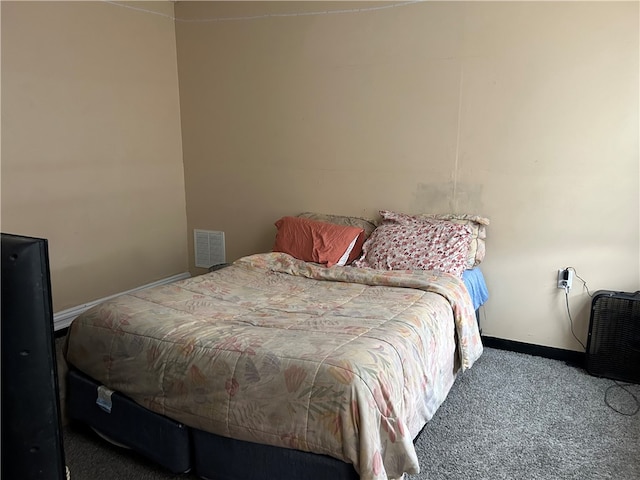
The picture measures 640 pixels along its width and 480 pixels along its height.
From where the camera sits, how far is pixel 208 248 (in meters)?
4.18

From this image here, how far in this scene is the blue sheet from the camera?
9.36 ft

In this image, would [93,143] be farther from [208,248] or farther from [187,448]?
[187,448]

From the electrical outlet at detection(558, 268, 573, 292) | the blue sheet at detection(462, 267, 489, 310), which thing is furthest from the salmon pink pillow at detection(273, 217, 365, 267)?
the electrical outlet at detection(558, 268, 573, 292)

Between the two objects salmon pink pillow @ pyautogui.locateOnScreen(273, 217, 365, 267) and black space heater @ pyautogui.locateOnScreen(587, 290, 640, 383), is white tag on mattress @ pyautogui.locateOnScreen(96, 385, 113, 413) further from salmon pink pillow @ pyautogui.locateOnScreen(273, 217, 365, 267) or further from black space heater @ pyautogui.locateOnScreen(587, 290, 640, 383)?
black space heater @ pyautogui.locateOnScreen(587, 290, 640, 383)

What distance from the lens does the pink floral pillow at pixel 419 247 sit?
2852 mm

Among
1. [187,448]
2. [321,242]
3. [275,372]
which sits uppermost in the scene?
[321,242]

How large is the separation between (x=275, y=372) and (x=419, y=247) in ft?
4.89

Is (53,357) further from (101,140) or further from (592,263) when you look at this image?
(101,140)

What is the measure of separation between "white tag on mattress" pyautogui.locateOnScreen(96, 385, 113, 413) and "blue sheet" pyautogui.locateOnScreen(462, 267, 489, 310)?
1.87m

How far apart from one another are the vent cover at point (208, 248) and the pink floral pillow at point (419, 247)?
1.47 metres

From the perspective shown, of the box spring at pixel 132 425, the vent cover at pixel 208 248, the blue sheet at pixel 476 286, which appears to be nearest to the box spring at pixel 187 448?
the box spring at pixel 132 425

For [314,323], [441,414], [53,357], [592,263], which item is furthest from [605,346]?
[53,357]

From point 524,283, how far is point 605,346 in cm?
54

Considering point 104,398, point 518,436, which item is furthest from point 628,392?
point 104,398
